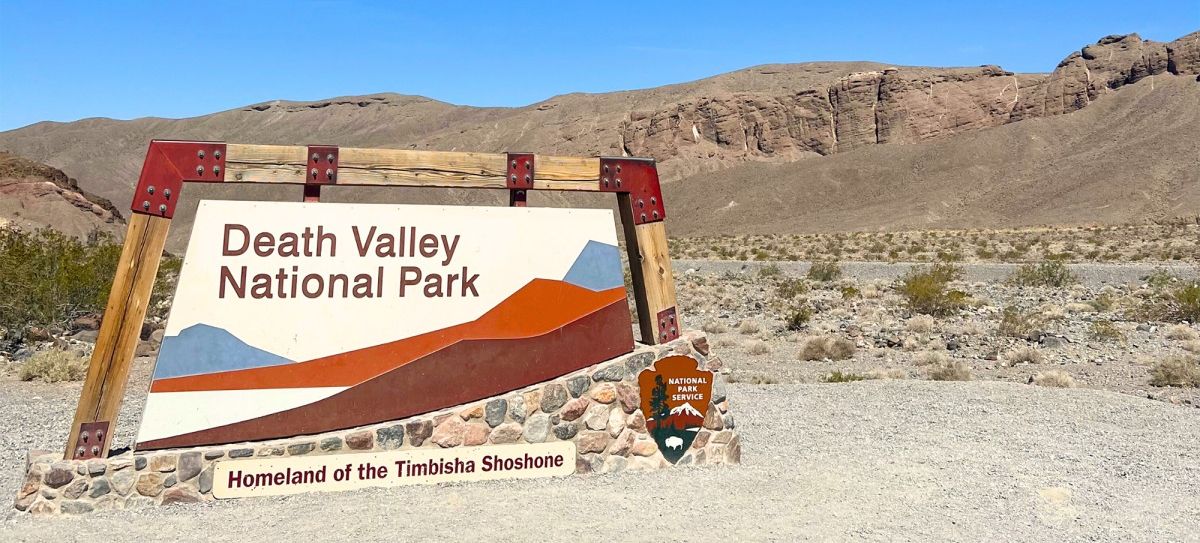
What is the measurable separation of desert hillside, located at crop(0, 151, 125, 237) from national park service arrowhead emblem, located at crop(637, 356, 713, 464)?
36.4m

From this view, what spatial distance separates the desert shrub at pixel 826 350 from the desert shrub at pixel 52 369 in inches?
441

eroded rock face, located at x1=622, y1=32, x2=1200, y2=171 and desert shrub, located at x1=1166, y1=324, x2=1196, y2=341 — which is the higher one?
eroded rock face, located at x1=622, y1=32, x2=1200, y2=171

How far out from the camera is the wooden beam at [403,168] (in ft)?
21.6

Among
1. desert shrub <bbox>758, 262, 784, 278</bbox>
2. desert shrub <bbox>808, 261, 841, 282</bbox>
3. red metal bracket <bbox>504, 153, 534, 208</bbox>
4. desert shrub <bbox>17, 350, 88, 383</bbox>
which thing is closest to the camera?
red metal bracket <bbox>504, 153, 534, 208</bbox>

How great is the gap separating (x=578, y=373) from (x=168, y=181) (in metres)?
A: 3.22

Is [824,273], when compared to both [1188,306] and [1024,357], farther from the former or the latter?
[1024,357]

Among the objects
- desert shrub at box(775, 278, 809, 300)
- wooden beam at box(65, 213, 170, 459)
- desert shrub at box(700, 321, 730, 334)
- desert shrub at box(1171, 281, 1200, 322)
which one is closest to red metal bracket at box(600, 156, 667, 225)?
wooden beam at box(65, 213, 170, 459)

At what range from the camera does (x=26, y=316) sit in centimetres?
1581

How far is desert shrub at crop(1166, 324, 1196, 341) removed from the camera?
56.2 feet

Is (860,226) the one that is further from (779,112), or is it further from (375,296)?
(375,296)

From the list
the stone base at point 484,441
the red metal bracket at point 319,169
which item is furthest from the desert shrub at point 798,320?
the red metal bracket at point 319,169

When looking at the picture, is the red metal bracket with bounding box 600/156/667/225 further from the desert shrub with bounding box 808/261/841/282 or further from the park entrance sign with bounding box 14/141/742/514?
the desert shrub with bounding box 808/261/841/282

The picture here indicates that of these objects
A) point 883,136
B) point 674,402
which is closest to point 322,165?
point 674,402

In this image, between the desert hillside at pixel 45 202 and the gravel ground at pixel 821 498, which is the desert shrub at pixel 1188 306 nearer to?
the gravel ground at pixel 821 498
